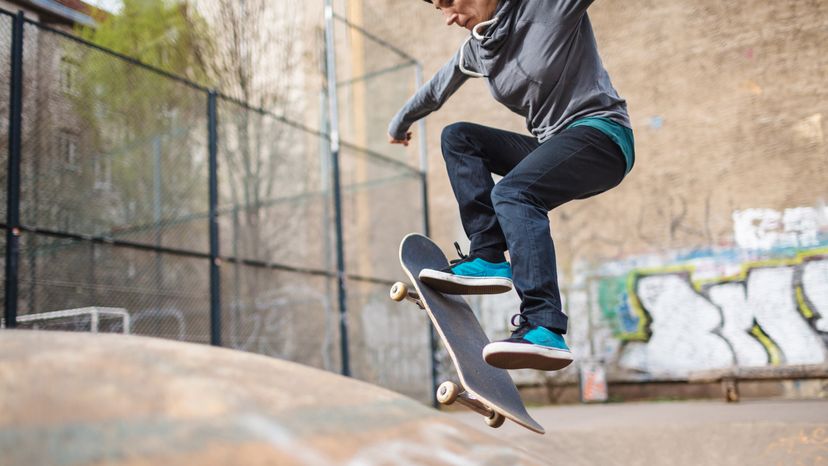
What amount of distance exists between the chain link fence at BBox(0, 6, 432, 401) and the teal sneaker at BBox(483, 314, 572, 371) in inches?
183

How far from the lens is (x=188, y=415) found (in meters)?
0.82

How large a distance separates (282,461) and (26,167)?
23.7 ft

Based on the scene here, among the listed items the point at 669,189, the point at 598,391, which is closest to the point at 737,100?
the point at 669,189

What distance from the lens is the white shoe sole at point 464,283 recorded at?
2865mm

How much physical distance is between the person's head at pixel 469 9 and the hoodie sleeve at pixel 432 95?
247 millimetres

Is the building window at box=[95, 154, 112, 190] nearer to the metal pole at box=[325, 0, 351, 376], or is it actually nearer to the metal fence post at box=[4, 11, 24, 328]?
the metal fence post at box=[4, 11, 24, 328]

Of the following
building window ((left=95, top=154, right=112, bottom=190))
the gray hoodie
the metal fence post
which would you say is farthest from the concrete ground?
building window ((left=95, top=154, right=112, bottom=190))

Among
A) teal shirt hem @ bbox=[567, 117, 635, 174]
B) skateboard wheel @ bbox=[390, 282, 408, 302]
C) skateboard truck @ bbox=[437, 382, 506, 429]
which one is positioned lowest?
skateboard truck @ bbox=[437, 382, 506, 429]

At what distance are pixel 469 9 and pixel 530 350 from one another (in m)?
1.28

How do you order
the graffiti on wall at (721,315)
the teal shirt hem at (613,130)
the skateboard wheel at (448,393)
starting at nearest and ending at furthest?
the teal shirt hem at (613,130) → the skateboard wheel at (448,393) → the graffiti on wall at (721,315)

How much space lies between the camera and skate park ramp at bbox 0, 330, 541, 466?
2.46ft

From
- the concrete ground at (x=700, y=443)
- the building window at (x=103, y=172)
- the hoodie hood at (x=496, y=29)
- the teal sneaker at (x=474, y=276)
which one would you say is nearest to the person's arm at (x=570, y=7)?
the hoodie hood at (x=496, y=29)

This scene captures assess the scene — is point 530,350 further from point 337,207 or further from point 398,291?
point 337,207

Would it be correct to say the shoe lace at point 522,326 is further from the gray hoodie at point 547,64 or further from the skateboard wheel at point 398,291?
the gray hoodie at point 547,64
